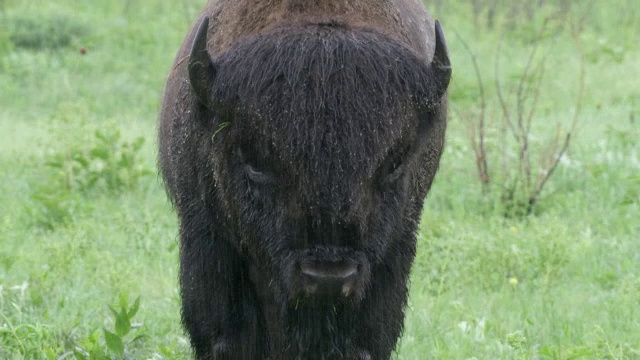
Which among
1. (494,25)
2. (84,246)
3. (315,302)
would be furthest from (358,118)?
(494,25)

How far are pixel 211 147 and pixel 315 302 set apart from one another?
809 mm

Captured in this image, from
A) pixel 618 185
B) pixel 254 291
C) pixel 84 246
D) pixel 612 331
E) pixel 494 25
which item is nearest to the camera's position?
pixel 254 291

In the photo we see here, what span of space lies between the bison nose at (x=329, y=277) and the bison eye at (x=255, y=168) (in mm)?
389

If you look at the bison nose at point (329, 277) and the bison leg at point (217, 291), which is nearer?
the bison nose at point (329, 277)

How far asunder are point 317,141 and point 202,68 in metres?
0.60

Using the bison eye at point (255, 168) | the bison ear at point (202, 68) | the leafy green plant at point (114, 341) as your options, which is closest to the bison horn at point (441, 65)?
the bison eye at point (255, 168)

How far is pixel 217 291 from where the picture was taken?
4754 millimetres

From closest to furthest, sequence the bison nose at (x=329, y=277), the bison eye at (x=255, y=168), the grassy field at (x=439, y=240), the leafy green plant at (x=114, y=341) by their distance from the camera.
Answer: the bison nose at (x=329, y=277) < the bison eye at (x=255, y=168) < the leafy green plant at (x=114, y=341) < the grassy field at (x=439, y=240)

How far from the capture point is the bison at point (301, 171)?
12.7ft

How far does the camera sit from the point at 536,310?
20.8ft

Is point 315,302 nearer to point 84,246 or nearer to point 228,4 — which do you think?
point 228,4

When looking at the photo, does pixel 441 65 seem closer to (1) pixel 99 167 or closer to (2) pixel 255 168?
(2) pixel 255 168

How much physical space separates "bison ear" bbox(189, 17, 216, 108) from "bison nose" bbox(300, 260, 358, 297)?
2.67 ft

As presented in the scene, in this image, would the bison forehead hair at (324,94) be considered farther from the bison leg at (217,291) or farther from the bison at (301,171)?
→ the bison leg at (217,291)
